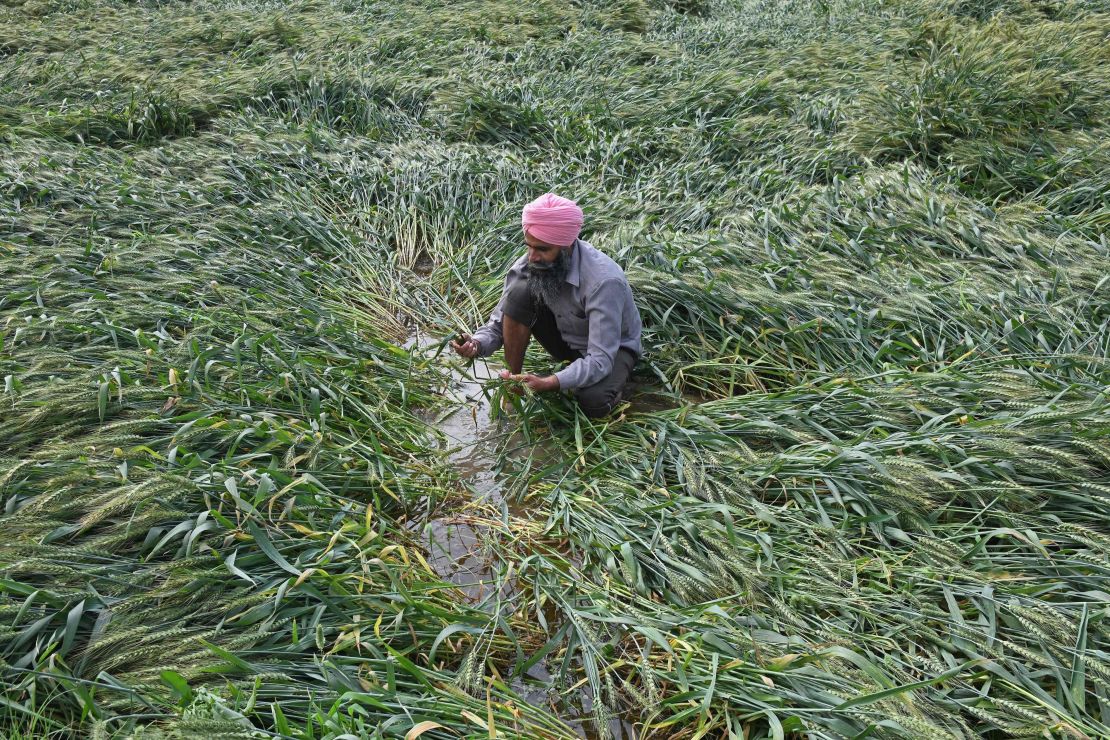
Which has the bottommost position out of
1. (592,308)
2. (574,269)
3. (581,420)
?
(581,420)

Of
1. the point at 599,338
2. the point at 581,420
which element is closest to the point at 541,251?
the point at 599,338

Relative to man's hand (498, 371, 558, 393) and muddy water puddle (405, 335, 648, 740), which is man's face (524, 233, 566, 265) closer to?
man's hand (498, 371, 558, 393)

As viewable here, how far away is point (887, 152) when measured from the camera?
539 cm

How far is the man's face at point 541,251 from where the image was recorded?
10.5 ft

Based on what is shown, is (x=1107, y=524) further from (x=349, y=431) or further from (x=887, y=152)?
(x=887, y=152)

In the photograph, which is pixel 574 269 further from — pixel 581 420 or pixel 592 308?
pixel 581 420

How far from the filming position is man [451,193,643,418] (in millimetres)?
3188

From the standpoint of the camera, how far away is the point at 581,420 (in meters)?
3.46

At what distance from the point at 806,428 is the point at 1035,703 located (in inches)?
50.9

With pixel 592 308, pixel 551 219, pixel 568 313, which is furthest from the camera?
pixel 568 313

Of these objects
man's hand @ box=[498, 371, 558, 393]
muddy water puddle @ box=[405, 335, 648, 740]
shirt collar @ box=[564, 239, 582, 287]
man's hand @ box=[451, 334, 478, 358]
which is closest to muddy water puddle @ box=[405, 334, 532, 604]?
muddy water puddle @ box=[405, 335, 648, 740]

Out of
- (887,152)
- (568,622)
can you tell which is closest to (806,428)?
(568,622)

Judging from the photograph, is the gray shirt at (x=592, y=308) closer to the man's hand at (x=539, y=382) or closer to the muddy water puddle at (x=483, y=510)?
the man's hand at (x=539, y=382)

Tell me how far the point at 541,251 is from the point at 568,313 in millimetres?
333
